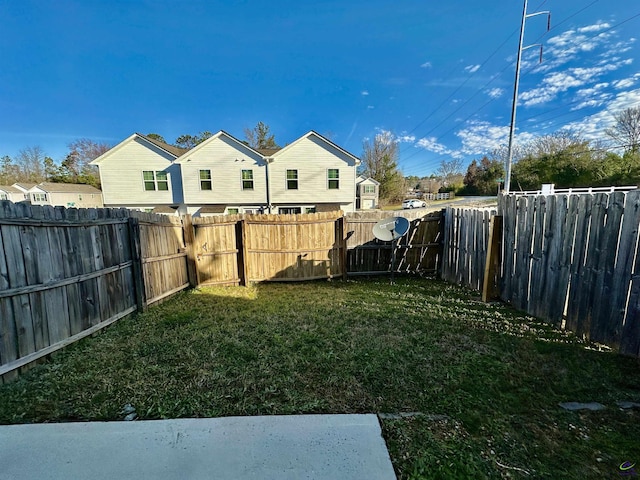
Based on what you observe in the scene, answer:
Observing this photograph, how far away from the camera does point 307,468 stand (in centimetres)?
165

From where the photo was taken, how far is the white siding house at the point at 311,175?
53.2 ft

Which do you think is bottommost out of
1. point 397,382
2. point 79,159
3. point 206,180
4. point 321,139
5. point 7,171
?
point 397,382

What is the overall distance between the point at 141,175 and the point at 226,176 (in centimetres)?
533

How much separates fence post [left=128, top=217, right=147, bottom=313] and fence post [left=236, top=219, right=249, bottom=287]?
2146 millimetres

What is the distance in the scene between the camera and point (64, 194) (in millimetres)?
27203

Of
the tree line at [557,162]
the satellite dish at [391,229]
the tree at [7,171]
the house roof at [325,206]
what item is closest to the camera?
the satellite dish at [391,229]

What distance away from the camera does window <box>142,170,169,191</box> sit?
655 inches

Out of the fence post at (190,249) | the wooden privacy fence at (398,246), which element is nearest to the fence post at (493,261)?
the wooden privacy fence at (398,246)

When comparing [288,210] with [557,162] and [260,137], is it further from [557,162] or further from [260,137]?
[557,162]

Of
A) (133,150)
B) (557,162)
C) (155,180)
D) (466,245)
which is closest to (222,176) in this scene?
(155,180)

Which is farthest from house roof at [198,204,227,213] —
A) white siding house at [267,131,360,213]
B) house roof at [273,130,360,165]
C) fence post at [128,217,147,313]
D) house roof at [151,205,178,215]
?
fence post at [128,217,147,313]

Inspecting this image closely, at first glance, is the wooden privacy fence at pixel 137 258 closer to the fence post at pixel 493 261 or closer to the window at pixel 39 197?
the fence post at pixel 493 261

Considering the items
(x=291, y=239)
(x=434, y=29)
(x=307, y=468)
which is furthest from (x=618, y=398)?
(x=434, y=29)

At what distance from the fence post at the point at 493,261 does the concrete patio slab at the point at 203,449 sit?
12.7 feet
